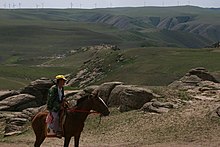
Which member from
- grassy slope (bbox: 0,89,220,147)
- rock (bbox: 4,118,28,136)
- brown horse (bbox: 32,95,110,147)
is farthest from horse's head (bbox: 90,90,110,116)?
rock (bbox: 4,118,28,136)

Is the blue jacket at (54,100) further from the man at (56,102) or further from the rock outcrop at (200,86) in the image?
the rock outcrop at (200,86)

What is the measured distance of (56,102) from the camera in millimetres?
19516

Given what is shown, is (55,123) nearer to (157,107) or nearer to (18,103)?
(157,107)

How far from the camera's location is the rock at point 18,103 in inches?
1777

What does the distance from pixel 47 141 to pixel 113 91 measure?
34.8ft

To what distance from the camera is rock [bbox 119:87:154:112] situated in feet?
116

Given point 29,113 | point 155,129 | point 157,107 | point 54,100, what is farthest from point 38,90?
point 54,100

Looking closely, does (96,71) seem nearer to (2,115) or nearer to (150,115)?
(2,115)

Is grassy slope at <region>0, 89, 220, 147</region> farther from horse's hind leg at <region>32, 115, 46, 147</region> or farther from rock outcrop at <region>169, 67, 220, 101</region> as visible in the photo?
horse's hind leg at <region>32, 115, 46, 147</region>

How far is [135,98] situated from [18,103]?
1521 cm

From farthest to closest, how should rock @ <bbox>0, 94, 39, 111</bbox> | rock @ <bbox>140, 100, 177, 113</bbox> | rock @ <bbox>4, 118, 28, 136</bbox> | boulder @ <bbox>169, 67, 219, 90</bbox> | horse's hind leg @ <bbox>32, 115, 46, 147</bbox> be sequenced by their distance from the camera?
rock @ <bbox>0, 94, 39, 111</bbox> → boulder @ <bbox>169, 67, 219, 90</bbox> → rock @ <bbox>4, 118, 28, 136</bbox> → rock @ <bbox>140, 100, 177, 113</bbox> → horse's hind leg @ <bbox>32, 115, 46, 147</bbox>

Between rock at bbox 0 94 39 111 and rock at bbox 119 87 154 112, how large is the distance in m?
13.6

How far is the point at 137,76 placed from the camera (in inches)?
2889

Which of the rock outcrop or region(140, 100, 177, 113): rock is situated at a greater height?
the rock outcrop
